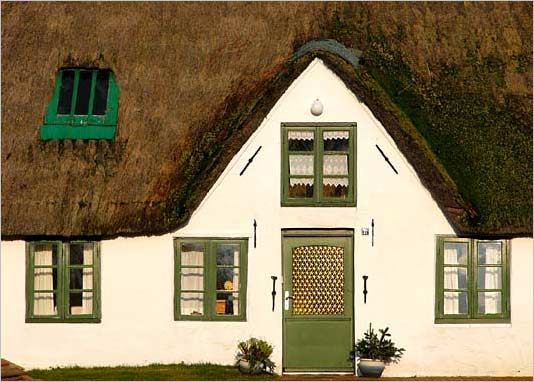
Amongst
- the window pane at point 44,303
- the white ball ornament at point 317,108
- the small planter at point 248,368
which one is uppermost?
the white ball ornament at point 317,108

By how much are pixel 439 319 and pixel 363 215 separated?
2191 millimetres

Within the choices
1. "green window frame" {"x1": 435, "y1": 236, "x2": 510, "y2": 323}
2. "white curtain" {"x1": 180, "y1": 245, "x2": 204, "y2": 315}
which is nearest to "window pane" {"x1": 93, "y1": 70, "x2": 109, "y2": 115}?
"white curtain" {"x1": 180, "y1": 245, "x2": 204, "y2": 315}

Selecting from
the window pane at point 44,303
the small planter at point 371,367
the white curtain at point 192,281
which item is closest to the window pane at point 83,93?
the white curtain at point 192,281

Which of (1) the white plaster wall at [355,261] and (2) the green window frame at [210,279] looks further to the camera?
(2) the green window frame at [210,279]

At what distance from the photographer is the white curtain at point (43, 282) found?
22406 mm

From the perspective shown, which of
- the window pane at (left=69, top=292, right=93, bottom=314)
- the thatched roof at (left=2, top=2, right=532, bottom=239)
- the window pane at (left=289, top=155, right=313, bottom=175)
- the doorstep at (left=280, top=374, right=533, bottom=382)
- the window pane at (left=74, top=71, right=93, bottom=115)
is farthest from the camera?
the window pane at (left=74, top=71, right=93, bottom=115)

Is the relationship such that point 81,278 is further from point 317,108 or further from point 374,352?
point 374,352

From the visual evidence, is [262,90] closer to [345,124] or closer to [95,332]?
[345,124]

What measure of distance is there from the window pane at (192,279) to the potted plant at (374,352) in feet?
9.36

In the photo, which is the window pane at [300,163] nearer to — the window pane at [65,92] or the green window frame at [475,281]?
the green window frame at [475,281]

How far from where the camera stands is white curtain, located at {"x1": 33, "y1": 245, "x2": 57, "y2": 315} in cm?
2241

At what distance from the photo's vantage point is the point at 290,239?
870 inches

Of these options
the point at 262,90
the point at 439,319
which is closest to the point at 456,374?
the point at 439,319

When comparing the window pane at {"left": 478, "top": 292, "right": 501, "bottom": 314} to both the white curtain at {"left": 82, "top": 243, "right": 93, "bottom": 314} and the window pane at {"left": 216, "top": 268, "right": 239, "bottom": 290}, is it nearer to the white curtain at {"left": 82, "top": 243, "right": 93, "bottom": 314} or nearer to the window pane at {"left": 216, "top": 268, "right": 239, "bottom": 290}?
the window pane at {"left": 216, "top": 268, "right": 239, "bottom": 290}
